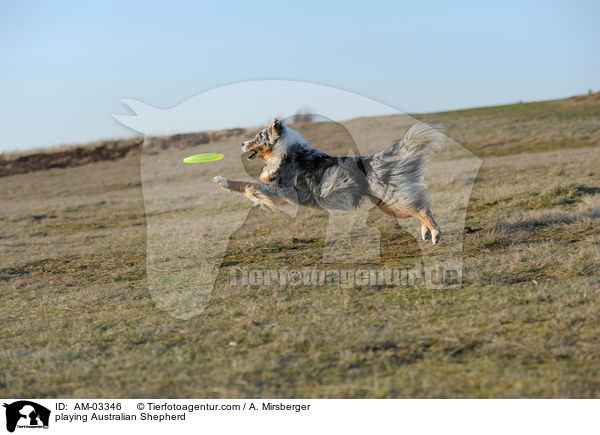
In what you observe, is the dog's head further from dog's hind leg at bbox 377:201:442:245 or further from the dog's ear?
dog's hind leg at bbox 377:201:442:245

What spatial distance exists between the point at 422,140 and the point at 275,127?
80.5 inches

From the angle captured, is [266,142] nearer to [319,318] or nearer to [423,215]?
[423,215]

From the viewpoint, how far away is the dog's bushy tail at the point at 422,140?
22.5ft

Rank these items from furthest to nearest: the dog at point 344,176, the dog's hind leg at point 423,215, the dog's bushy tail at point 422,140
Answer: the dog's hind leg at point 423,215 → the dog at point 344,176 → the dog's bushy tail at point 422,140

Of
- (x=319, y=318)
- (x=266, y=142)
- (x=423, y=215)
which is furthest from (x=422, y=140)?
(x=319, y=318)

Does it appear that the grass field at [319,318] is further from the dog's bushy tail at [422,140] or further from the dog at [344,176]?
the dog's bushy tail at [422,140]

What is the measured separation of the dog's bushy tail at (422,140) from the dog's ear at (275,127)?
1.71 meters

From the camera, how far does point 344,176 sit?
7141 mm

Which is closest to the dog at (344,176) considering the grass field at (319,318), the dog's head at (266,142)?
the dog's head at (266,142)
